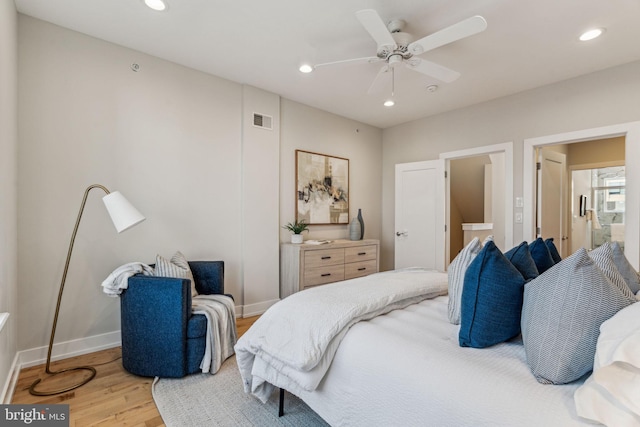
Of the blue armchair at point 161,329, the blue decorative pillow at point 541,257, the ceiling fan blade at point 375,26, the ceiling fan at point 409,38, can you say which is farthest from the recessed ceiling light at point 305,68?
the blue decorative pillow at point 541,257

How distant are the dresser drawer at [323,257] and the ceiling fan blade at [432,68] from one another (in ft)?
7.27

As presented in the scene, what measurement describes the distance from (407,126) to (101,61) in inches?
155

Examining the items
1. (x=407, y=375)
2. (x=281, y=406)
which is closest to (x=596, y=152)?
(x=407, y=375)

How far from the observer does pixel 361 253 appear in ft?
14.0

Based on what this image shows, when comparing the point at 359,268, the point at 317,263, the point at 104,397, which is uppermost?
the point at 317,263

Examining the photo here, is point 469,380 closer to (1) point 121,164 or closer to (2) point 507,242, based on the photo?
(1) point 121,164

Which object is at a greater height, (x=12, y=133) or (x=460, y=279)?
(x=12, y=133)

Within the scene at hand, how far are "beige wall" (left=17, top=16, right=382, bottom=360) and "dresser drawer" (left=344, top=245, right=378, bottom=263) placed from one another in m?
0.91

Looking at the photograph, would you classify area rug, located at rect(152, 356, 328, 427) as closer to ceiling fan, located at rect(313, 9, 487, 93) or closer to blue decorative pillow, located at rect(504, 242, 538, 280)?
blue decorative pillow, located at rect(504, 242, 538, 280)

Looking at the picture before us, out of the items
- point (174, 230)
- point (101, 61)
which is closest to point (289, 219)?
point (174, 230)

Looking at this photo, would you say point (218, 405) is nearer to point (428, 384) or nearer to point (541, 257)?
point (428, 384)

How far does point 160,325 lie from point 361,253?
2693 millimetres

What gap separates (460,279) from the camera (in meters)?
1.57

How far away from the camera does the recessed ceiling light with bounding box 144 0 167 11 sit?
218cm
